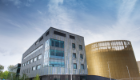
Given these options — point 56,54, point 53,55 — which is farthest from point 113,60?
point 53,55

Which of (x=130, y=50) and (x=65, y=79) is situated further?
(x=130, y=50)

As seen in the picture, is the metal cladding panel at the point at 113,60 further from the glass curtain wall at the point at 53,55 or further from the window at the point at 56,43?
the glass curtain wall at the point at 53,55

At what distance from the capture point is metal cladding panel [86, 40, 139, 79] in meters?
56.7

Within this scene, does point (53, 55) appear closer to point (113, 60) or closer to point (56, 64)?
point (56, 64)

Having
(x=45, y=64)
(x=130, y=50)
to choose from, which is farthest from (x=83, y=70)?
(x=130, y=50)

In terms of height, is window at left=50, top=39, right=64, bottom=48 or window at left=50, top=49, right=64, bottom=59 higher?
window at left=50, top=39, right=64, bottom=48

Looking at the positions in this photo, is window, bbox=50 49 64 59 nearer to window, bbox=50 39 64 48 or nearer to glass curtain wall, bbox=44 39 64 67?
glass curtain wall, bbox=44 39 64 67

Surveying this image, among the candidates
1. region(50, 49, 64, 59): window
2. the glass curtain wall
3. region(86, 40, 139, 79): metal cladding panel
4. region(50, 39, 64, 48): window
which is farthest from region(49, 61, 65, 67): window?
region(86, 40, 139, 79): metal cladding panel

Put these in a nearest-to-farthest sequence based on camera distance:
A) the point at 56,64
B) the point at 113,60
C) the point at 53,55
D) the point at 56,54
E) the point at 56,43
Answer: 1. the point at 56,64
2. the point at 53,55
3. the point at 56,54
4. the point at 56,43
5. the point at 113,60

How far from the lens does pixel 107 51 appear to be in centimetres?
6044

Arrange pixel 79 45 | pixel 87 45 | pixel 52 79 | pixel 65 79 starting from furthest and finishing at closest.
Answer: pixel 87 45 < pixel 79 45 < pixel 65 79 < pixel 52 79

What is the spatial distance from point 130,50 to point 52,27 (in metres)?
53.1

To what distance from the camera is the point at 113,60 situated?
5828cm

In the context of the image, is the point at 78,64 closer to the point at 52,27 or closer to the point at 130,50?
the point at 52,27
